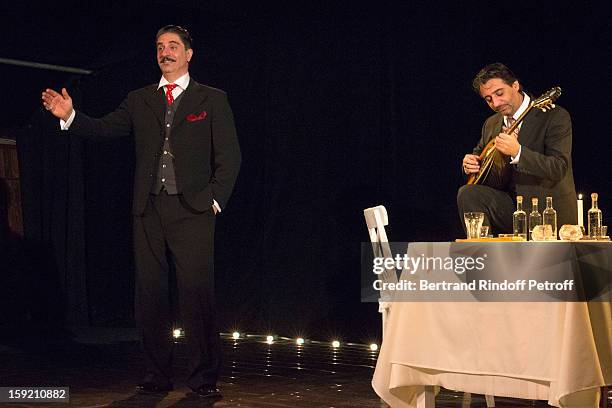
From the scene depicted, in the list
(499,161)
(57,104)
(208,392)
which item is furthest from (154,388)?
(499,161)

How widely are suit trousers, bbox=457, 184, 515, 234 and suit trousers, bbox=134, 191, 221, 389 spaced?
1.21 meters

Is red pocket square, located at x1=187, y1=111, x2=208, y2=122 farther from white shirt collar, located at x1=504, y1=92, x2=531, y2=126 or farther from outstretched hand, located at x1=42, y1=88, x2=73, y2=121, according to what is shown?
white shirt collar, located at x1=504, y1=92, x2=531, y2=126

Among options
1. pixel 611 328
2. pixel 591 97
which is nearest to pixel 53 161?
pixel 591 97

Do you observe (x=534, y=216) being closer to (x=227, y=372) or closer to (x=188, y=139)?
(x=188, y=139)

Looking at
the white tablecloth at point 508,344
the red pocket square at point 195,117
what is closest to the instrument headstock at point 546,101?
the white tablecloth at point 508,344

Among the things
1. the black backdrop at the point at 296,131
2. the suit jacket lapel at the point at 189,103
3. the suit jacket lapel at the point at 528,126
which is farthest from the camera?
the black backdrop at the point at 296,131

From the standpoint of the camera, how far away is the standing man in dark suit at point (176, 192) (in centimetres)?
437

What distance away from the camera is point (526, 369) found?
11.0ft

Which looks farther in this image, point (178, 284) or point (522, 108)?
point (178, 284)

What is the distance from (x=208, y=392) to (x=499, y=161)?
163 cm

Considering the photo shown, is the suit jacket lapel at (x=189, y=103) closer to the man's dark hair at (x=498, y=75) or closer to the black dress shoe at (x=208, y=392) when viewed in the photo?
the black dress shoe at (x=208, y=392)

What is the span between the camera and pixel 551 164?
3.70 m

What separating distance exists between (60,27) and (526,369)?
17.4 ft

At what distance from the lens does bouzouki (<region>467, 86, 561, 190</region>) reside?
12.5ft
